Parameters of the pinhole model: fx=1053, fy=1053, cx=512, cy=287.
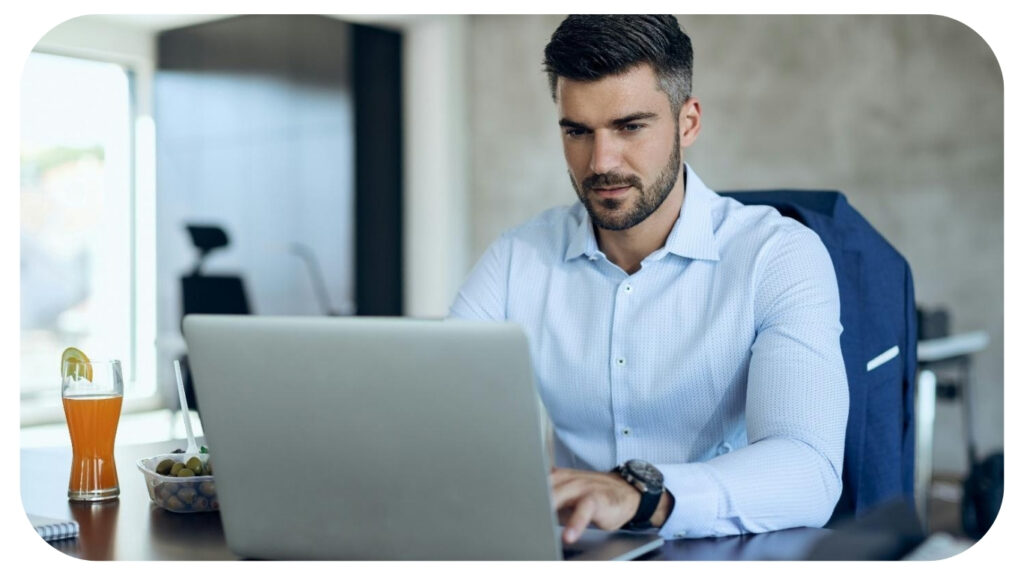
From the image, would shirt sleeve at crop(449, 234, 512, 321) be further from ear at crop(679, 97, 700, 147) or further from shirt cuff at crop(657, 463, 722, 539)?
shirt cuff at crop(657, 463, 722, 539)

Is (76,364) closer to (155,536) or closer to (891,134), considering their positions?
(155,536)

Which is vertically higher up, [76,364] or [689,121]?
[689,121]

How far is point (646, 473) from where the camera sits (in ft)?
3.36

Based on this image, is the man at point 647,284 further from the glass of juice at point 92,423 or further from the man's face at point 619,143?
the glass of juice at point 92,423

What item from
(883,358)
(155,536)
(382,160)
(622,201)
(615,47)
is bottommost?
(155,536)

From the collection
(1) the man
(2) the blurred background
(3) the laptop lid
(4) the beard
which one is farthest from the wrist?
(2) the blurred background

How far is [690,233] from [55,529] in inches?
36.8

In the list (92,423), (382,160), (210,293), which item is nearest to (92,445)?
(92,423)

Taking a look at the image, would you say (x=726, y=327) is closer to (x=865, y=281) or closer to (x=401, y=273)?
(x=865, y=281)

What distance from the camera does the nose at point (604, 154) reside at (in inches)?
59.0

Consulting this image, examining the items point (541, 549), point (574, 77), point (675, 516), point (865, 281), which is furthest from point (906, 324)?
point (541, 549)

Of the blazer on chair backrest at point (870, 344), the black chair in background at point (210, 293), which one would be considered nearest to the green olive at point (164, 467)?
the blazer on chair backrest at point (870, 344)

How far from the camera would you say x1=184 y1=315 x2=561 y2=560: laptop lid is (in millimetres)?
854

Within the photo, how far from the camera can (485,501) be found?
883mm
